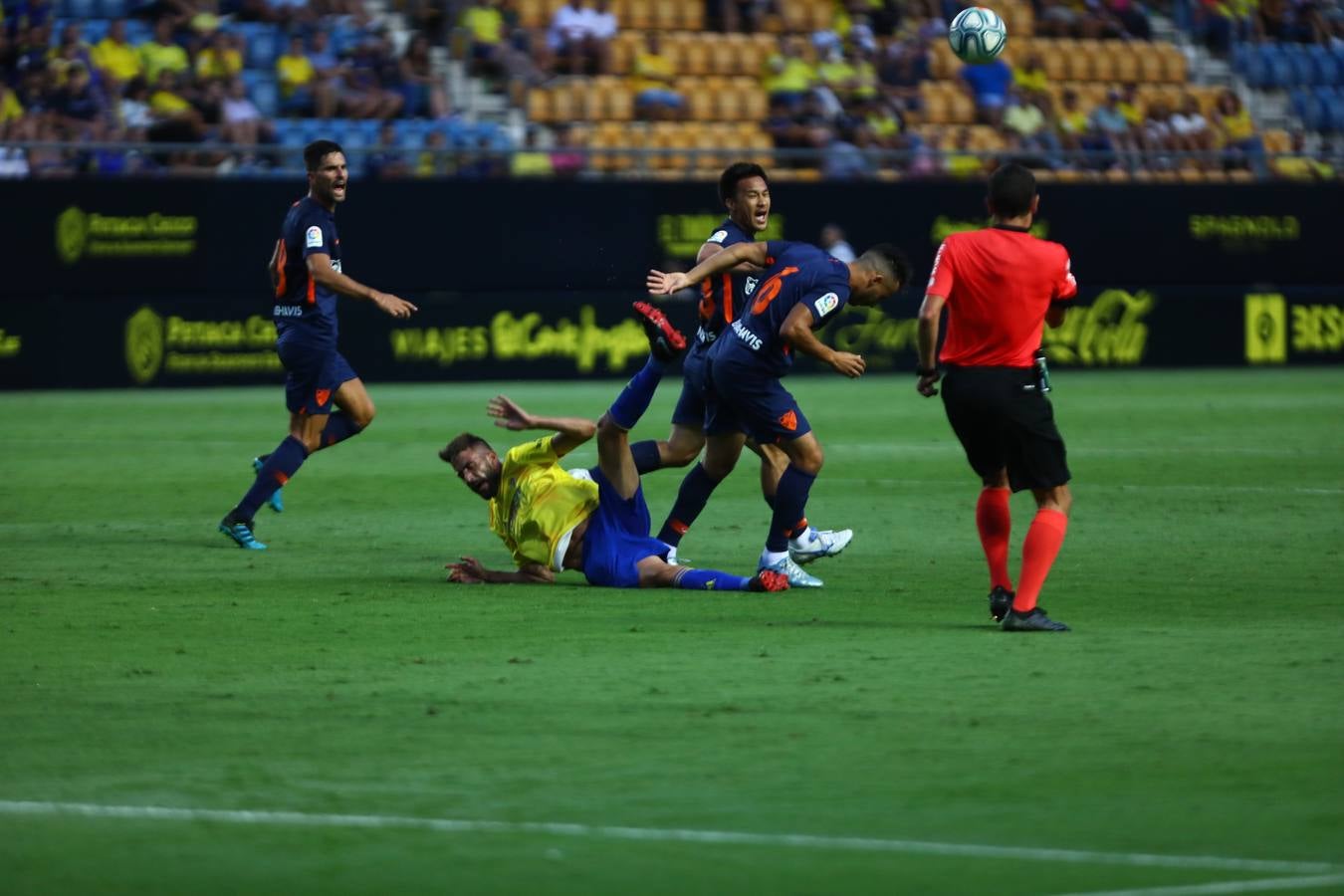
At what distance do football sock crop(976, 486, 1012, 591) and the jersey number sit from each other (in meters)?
1.66

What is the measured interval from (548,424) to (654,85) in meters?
19.3

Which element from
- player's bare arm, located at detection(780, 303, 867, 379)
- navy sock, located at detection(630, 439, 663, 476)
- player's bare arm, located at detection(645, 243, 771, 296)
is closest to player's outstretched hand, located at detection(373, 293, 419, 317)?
navy sock, located at detection(630, 439, 663, 476)

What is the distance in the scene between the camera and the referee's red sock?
8586 millimetres

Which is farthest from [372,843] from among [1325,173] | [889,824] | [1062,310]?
[1325,173]

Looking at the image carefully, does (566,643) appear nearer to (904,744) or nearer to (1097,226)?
(904,744)

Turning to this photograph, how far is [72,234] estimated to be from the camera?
24.7 metres

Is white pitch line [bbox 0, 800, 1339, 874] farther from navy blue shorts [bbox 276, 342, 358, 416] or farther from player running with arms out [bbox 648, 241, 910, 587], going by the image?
navy blue shorts [bbox 276, 342, 358, 416]

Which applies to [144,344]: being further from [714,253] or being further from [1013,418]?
[1013,418]

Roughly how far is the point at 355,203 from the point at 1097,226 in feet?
33.4

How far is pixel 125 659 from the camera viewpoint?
27.1 feet

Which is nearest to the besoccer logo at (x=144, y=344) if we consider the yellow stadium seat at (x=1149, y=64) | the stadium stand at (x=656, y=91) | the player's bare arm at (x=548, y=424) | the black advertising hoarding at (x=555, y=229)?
the black advertising hoarding at (x=555, y=229)

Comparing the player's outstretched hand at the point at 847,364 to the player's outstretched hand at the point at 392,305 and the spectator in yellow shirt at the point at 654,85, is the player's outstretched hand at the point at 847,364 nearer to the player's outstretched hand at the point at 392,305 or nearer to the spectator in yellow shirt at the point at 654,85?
the player's outstretched hand at the point at 392,305

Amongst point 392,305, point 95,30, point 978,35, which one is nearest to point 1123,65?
point 978,35

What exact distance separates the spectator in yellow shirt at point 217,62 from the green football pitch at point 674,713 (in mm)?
12050
